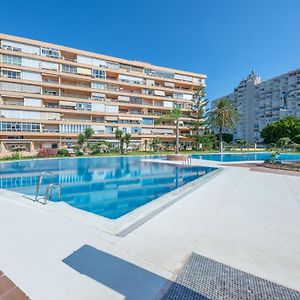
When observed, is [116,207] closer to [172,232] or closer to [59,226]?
[59,226]

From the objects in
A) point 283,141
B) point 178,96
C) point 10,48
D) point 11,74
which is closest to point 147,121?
point 178,96

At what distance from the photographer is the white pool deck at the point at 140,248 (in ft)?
9.00

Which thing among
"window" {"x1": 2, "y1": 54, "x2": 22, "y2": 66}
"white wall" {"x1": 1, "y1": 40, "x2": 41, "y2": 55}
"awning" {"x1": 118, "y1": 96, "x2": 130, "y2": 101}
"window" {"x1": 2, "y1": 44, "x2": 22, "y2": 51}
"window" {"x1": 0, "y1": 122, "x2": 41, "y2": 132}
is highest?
"white wall" {"x1": 1, "y1": 40, "x2": 41, "y2": 55}

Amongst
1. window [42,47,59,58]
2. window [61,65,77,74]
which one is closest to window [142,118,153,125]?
window [61,65,77,74]

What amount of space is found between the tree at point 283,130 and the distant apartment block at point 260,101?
21.4 metres

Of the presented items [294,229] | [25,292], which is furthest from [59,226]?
[294,229]

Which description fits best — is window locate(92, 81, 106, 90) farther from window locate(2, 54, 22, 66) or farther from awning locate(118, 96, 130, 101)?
window locate(2, 54, 22, 66)

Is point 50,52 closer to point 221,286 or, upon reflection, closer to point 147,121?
point 147,121

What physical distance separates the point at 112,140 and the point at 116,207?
35.6m

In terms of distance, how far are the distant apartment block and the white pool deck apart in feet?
283

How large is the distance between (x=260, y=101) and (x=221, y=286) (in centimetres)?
9991

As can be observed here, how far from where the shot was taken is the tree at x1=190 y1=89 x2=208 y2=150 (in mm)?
46509

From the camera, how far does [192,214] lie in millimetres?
5539

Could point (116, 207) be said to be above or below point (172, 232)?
below
